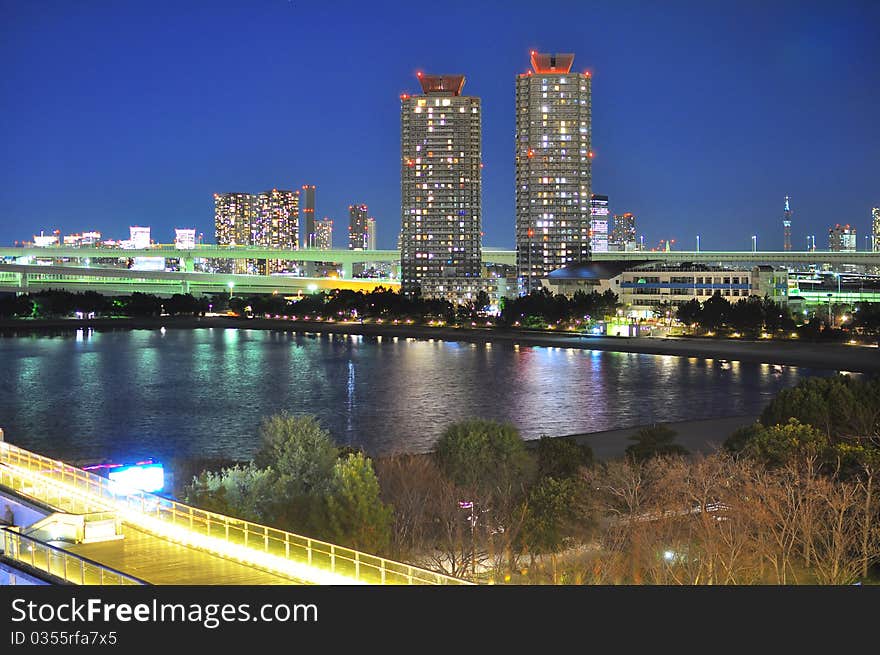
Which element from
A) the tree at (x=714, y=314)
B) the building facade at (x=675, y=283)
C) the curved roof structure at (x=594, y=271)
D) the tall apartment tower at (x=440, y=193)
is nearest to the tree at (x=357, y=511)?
the tree at (x=714, y=314)

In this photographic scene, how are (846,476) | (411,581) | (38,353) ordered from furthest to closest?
1. (38,353)
2. (846,476)
3. (411,581)

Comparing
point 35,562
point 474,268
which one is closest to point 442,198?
point 474,268

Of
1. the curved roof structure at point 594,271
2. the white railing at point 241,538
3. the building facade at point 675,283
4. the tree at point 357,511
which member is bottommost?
the tree at point 357,511

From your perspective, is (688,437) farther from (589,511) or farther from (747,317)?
(747,317)

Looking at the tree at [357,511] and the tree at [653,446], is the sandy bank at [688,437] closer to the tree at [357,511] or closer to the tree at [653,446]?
the tree at [653,446]

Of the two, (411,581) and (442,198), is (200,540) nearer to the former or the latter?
(411,581)

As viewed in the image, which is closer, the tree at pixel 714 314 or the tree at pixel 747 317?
the tree at pixel 747 317

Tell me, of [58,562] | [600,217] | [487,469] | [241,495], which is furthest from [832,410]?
[600,217]
